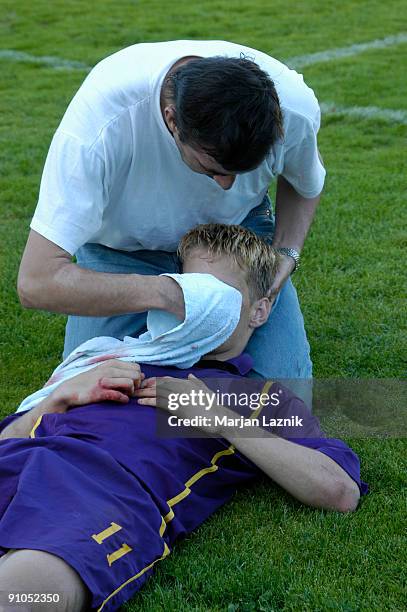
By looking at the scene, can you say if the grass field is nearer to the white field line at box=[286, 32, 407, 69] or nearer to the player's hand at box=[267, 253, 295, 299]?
the white field line at box=[286, 32, 407, 69]

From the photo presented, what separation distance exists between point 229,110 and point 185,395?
855 millimetres

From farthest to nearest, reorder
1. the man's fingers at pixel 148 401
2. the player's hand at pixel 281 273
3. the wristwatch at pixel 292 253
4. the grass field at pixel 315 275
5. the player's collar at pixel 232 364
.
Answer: the wristwatch at pixel 292 253
the player's hand at pixel 281 273
the player's collar at pixel 232 364
the man's fingers at pixel 148 401
the grass field at pixel 315 275

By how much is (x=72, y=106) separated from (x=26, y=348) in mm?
1693

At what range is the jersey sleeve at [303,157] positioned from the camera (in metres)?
3.44

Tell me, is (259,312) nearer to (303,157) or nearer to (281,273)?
(281,273)

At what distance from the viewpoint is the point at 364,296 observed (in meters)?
5.00

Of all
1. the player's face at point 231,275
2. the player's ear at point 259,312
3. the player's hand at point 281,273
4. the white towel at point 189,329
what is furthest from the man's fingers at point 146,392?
the player's hand at point 281,273

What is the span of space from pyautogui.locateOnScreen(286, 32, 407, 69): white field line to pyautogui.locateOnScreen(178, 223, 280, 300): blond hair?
7497 mm

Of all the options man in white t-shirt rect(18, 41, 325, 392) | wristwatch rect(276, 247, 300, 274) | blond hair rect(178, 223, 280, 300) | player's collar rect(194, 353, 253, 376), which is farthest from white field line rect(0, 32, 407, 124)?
player's collar rect(194, 353, 253, 376)

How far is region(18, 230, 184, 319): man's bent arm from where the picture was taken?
300 cm

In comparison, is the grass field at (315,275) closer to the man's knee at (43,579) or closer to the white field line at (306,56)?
the white field line at (306,56)

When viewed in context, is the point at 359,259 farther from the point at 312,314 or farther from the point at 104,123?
the point at 104,123

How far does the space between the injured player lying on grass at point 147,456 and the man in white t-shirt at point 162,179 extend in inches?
7.3

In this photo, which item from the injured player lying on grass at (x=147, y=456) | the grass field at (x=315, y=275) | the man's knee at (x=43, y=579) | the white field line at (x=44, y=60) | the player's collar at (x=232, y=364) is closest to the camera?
the man's knee at (x=43, y=579)
